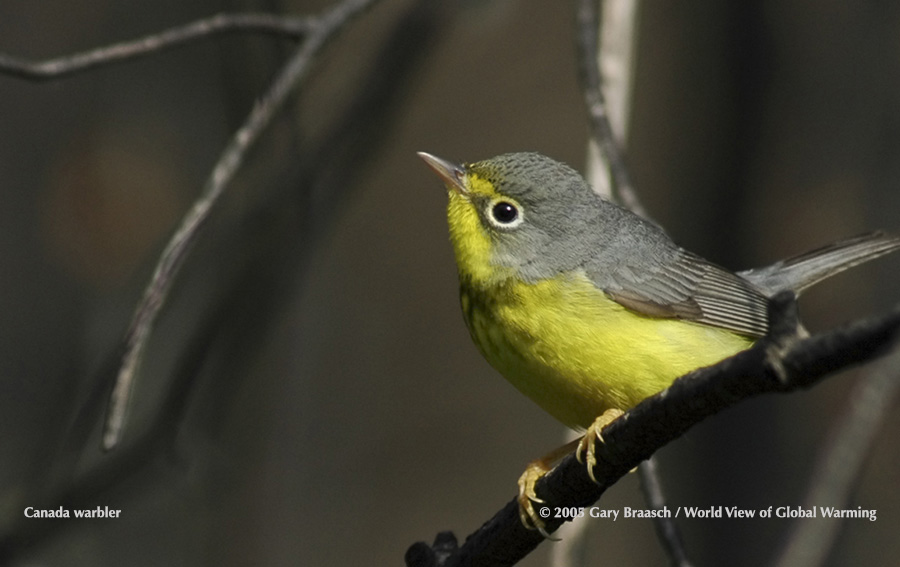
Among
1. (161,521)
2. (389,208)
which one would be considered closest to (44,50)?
(389,208)

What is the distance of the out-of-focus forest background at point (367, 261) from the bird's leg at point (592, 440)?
6.27 ft

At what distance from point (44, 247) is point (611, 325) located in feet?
10.6

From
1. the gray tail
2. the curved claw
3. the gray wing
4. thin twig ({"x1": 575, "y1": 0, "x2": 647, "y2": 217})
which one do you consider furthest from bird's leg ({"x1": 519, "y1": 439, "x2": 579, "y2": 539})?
the gray tail

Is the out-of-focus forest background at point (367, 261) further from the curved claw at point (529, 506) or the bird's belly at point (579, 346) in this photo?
the curved claw at point (529, 506)

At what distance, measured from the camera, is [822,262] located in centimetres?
430

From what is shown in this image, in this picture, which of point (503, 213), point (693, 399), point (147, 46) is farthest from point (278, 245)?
point (693, 399)

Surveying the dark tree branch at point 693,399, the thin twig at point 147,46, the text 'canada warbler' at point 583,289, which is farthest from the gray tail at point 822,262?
the thin twig at point 147,46

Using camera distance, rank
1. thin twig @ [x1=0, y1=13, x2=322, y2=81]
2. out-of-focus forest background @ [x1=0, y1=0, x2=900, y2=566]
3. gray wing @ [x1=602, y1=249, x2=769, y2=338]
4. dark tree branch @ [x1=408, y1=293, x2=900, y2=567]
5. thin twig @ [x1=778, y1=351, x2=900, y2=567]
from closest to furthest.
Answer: thin twig @ [x1=778, y1=351, x2=900, y2=567] → dark tree branch @ [x1=408, y1=293, x2=900, y2=567] → thin twig @ [x1=0, y1=13, x2=322, y2=81] → gray wing @ [x1=602, y1=249, x2=769, y2=338] → out-of-focus forest background @ [x1=0, y1=0, x2=900, y2=566]

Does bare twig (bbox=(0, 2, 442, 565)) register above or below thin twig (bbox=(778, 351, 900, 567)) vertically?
above

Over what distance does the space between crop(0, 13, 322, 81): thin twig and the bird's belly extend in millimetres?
1317

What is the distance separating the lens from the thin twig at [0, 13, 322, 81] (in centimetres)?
327

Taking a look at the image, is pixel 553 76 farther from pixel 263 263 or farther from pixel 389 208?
pixel 263 263

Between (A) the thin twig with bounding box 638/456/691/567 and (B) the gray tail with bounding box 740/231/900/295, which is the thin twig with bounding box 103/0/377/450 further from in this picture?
(B) the gray tail with bounding box 740/231/900/295

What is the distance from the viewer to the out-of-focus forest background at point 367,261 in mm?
5230
